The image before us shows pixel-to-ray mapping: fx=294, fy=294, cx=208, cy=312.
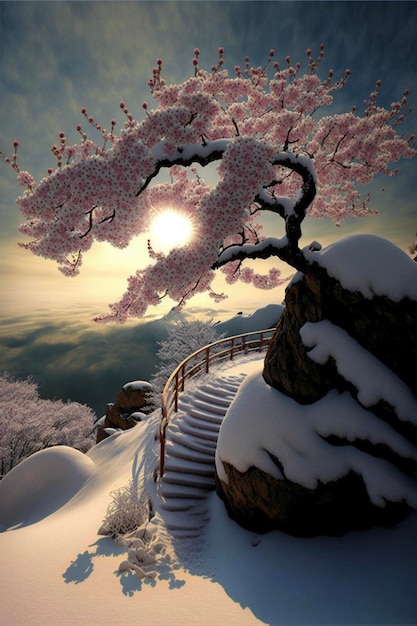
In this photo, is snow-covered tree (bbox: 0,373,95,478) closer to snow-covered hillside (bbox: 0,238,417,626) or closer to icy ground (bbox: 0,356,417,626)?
snow-covered hillside (bbox: 0,238,417,626)

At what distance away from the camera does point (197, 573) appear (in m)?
5.26

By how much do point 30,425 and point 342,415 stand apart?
3436cm

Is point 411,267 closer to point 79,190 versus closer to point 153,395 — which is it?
point 79,190

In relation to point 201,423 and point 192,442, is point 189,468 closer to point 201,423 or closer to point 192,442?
point 192,442

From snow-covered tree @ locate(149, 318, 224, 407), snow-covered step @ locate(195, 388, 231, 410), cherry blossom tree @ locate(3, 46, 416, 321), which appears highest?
cherry blossom tree @ locate(3, 46, 416, 321)

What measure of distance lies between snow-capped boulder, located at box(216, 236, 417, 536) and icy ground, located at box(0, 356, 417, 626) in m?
0.44

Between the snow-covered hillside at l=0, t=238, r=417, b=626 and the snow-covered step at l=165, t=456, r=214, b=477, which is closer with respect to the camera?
the snow-covered hillside at l=0, t=238, r=417, b=626

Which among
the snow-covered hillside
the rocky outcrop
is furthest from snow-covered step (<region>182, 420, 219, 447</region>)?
the rocky outcrop

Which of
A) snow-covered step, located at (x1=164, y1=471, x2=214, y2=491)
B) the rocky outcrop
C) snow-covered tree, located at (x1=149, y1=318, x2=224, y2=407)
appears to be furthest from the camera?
snow-covered tree, located at (x1=149, y1=318, x2=224, y2=407)

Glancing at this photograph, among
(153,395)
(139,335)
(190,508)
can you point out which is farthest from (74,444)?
(139,335)

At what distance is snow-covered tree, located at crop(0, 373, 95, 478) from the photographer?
2912 cm

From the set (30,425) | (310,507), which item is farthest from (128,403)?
(310,507)

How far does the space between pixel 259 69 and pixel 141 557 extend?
12.3 meters

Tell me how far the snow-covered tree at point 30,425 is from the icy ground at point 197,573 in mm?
27798
